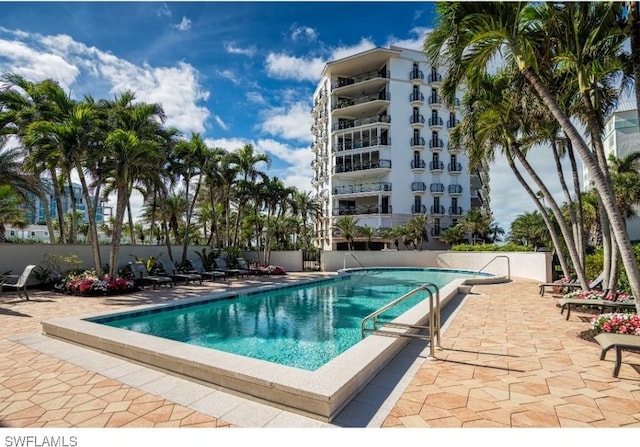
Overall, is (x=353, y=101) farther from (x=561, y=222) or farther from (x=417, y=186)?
(x=561, y=222)

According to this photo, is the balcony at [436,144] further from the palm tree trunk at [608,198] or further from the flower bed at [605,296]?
the palm tree trunk at [608,198]

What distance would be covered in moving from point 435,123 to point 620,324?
3602cm

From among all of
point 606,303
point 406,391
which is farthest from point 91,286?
point 606,303

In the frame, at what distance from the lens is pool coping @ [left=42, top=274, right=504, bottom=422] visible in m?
3.41

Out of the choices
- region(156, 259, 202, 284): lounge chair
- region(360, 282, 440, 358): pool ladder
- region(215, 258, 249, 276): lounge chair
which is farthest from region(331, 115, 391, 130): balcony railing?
region(360, 282, 440, 358): pool ladder

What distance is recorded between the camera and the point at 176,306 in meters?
9.21

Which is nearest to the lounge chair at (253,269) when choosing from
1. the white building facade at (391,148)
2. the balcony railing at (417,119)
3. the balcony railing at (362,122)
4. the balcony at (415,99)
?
the white building facade at (391,148)

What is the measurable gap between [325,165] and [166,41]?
34193 mm

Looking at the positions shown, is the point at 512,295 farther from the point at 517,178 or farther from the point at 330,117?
the point at 330,117

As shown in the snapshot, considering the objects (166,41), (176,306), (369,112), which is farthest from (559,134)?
(369,112)

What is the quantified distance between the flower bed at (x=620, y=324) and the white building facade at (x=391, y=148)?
2974 centimetres

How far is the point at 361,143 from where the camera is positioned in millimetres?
37656

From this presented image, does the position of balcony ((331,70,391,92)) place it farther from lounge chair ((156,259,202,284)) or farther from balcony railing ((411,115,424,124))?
lounge chair ((156,259,202,284))

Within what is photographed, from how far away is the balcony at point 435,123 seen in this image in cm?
3759
